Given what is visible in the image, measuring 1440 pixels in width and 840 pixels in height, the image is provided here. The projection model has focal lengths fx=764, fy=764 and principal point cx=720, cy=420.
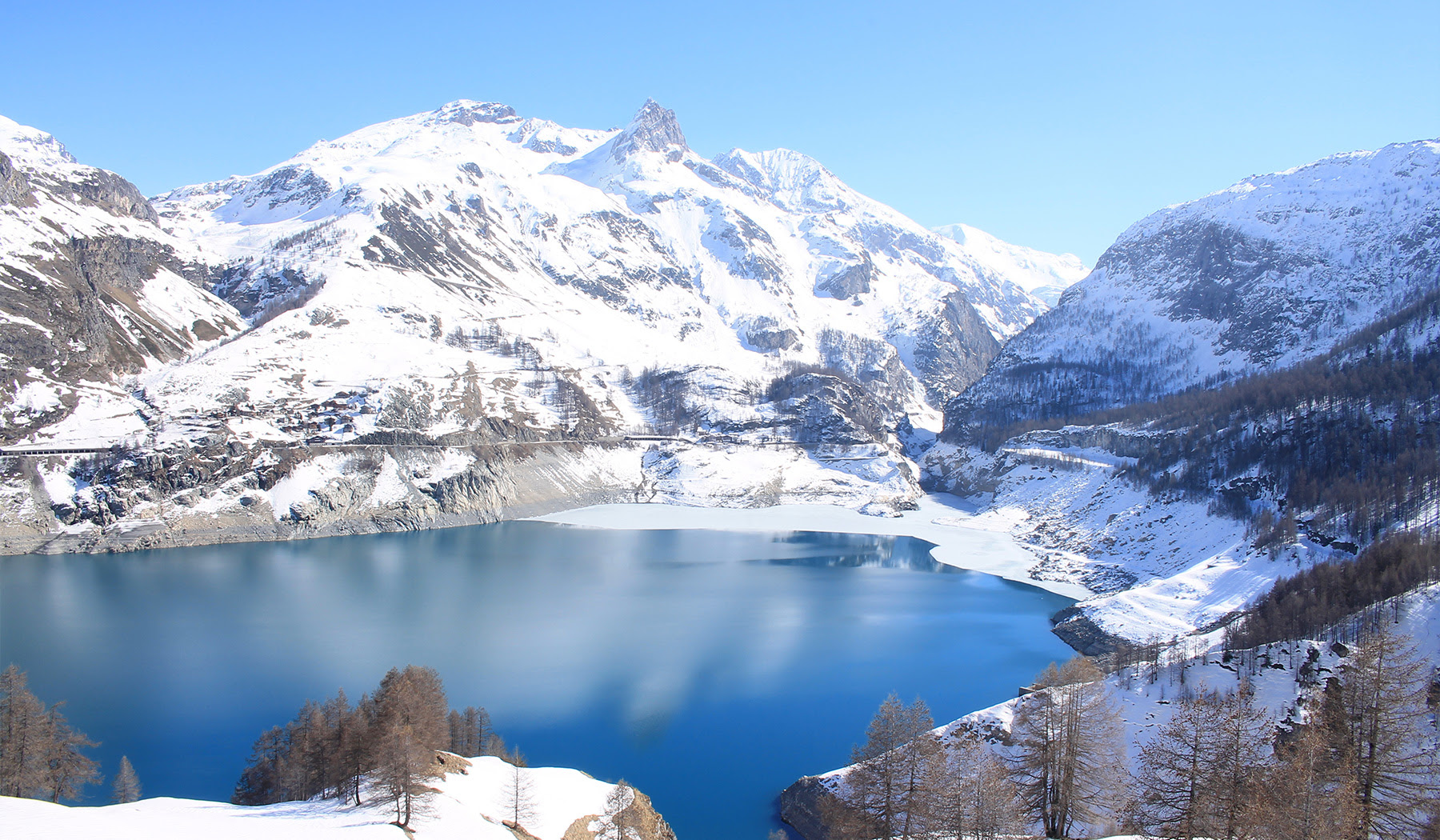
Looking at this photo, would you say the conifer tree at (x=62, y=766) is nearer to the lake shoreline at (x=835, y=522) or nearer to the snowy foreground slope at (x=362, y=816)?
the snowy foreground slope at (x=362, y=816)

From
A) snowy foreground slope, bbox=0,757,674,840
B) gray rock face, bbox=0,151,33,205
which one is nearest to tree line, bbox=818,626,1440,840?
snowy foreground slope, bbox=0,757,674,840

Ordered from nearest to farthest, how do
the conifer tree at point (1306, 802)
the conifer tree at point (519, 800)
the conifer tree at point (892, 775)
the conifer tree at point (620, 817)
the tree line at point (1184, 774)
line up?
the conifer tree at point (1306, 802) < the tree line at point (1184, 774) < the conifer tree at point (892, 775) < the conifer tree at point (519, 800) < the conifer tree at point (620, 817)

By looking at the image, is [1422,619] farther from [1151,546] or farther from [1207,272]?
[1207,272]

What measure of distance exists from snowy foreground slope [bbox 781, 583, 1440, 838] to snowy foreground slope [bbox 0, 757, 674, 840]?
9932mm

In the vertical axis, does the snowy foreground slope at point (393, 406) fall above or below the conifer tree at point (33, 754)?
above

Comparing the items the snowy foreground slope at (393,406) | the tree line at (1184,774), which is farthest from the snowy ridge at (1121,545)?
the tree line at (1184,774)

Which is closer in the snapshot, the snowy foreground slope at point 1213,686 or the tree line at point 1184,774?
the tree line at point 1184,774

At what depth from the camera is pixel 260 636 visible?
50094mm

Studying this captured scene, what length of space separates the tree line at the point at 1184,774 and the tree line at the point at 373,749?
1271 cm

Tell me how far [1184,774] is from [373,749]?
21539 millimetres

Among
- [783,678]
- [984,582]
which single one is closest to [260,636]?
[783,678]

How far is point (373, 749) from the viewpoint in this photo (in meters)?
21.1

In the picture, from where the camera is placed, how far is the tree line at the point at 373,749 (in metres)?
20.7

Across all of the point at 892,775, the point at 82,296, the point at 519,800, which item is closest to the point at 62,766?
the point at 519,800
